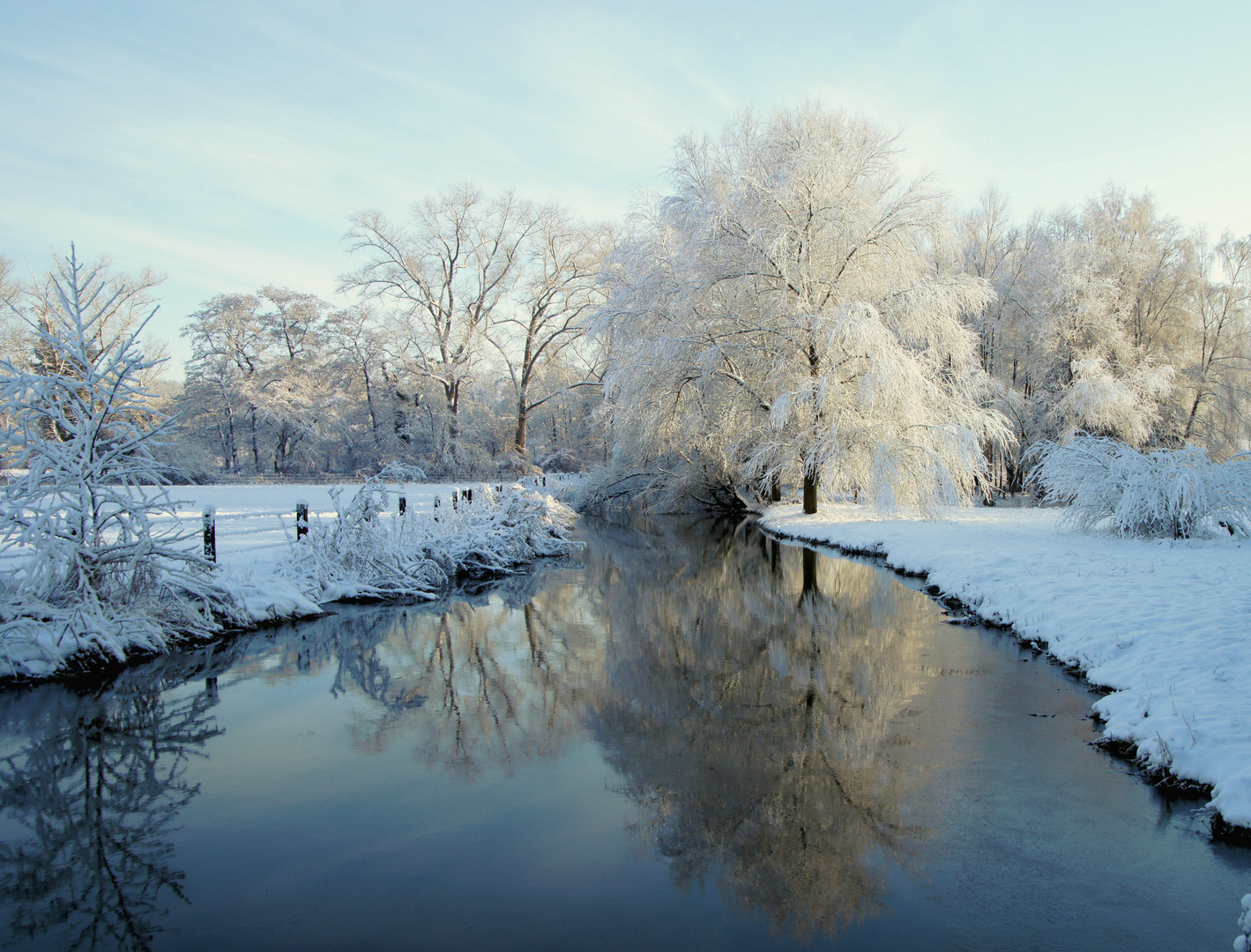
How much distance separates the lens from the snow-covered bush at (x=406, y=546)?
35.0ft

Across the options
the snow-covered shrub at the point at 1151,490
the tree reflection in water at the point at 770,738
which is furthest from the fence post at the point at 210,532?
the snow-covered shrub at the point at 1151,490

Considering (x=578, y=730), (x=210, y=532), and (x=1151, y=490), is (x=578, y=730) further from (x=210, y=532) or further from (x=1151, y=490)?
(x=1151, y=490)

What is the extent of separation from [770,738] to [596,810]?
5.07ft

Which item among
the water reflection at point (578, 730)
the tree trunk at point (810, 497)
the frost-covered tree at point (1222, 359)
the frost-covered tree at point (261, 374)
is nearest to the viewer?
the water reflection at point (578, 730)

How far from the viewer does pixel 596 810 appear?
13.5ft

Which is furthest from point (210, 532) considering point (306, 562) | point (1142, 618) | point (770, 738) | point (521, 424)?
point (521, 424)

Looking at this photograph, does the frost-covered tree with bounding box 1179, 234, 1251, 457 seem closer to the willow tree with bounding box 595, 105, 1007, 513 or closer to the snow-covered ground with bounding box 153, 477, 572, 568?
the willow tree with bounding box 595, 105, 1007, 513

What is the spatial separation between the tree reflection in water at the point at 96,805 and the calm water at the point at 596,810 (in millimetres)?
20

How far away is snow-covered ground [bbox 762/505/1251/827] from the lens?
448 centimetres

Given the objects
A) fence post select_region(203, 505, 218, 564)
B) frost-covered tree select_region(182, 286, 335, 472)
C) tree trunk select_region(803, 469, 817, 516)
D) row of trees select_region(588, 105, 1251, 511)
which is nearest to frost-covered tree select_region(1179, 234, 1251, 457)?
row of trees select_region(588, 105, 1251, 511)

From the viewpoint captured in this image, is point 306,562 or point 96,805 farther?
point 306,562

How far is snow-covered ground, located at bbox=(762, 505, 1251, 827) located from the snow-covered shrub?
52cm

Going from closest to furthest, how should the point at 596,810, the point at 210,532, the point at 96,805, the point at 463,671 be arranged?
the point at 596,810 < the point at 96,805 < the point at 463,671 < the point at 210,532

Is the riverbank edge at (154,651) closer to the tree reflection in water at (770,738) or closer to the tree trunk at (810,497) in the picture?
the tree reflection in water at (770,738)
